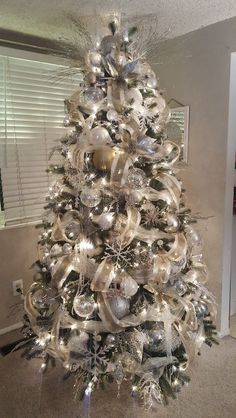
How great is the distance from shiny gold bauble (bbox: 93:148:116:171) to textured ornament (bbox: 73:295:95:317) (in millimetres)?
558

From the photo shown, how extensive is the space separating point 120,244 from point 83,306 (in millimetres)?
296

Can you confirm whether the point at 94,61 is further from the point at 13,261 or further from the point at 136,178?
the point at 13,261

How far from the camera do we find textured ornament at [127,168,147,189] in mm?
1257

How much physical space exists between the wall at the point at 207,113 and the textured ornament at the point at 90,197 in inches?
36.8

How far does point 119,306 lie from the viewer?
4.36ft

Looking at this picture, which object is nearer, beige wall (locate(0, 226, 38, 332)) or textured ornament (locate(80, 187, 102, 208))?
textured ornament (locate(80, 187, 102, 208))

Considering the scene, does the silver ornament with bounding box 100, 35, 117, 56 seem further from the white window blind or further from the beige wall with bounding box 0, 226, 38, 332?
the beige wall with bounding box 0, 226, 38, 332

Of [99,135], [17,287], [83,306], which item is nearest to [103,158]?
[99,135]

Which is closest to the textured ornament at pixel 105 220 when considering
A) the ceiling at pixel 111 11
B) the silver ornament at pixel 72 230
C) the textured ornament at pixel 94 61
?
the silver ornament at pixel 72 230

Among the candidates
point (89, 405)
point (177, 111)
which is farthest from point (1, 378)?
point (177, 111)

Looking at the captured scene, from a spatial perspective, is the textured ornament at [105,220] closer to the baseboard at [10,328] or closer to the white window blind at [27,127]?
the white window blind at [27,127]

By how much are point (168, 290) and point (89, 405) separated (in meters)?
0.69

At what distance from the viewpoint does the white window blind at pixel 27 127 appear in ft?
6.49

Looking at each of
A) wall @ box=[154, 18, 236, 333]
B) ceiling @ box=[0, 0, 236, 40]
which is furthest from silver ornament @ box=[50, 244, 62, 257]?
ceiling @ box=[0, 0, 236, 40]
